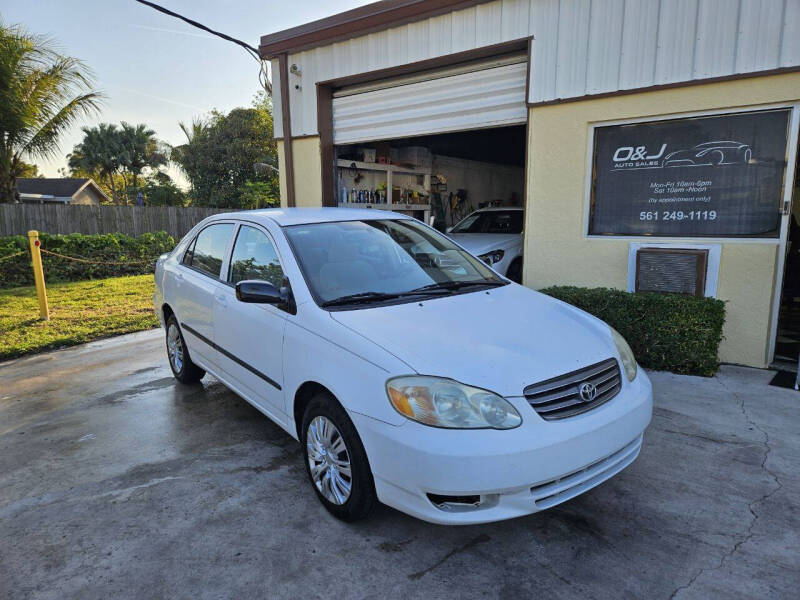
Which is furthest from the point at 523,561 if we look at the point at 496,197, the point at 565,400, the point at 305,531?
the point at 496,197

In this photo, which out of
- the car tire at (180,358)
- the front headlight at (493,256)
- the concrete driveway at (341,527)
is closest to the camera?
the concrete driveway at (341,527)

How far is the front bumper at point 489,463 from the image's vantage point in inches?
80.4

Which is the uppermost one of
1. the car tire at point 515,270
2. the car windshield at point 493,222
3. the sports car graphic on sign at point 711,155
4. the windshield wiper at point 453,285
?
the sports car graphic on sign at point 711,155

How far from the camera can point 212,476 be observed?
3.10 meters

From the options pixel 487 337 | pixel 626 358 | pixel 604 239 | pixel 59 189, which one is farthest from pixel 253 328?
pixel 59 189

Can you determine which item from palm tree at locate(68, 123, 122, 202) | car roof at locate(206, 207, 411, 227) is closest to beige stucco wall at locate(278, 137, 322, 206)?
car roof at locate(206, 207, 411, 227)

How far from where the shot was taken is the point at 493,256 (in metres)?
6.80

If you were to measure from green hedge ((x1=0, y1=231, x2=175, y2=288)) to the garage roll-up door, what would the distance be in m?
6.20

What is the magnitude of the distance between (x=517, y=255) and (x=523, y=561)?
532 cm

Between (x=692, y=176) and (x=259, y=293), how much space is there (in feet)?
14.7

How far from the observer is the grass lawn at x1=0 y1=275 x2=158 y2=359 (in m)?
6.38

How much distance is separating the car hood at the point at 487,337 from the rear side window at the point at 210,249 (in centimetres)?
167

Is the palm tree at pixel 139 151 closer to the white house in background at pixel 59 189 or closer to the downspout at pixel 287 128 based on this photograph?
the white house in background at pixel 59 189

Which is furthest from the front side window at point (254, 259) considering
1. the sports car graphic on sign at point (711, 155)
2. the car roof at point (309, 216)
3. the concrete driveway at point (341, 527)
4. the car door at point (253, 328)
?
the sports car graphic on sign at point (711, 155)
